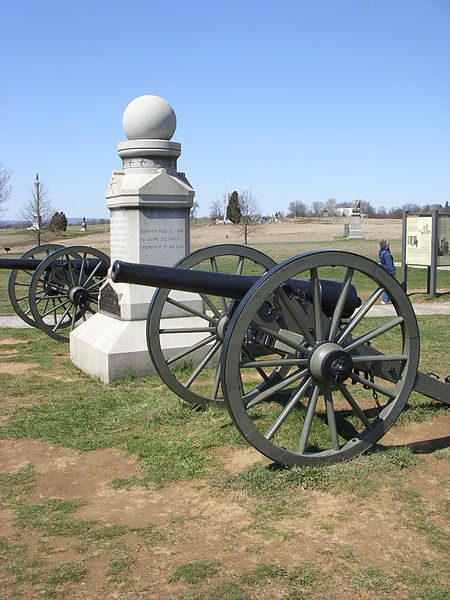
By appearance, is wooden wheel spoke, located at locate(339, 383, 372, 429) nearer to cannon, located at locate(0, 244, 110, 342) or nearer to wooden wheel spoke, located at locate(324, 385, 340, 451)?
wooden wheel spoke, located at locate(324, 385, 340, 451)

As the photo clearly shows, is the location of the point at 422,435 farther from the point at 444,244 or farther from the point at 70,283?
the point at 444,244

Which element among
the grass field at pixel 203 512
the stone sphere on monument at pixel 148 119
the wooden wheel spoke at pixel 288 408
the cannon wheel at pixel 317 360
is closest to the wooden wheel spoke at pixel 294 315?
the cannon wheel at pixel 317 360

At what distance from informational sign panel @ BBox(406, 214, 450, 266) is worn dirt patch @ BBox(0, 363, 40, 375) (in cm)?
1041

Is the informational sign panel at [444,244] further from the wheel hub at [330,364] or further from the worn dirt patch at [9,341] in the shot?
the wheel hub at [330,364]

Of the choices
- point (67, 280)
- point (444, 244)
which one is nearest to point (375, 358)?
point (67, 280)

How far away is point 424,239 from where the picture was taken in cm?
1686

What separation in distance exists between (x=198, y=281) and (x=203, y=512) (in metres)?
1.81

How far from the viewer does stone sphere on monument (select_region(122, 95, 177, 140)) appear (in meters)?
9.10

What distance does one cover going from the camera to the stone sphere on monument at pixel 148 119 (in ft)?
29.9

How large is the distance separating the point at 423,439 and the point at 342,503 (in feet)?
5.39

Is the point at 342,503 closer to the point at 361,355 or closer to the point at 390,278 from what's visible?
the point at 361,355

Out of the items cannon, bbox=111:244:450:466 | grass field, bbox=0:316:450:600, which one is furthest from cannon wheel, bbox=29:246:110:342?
cannon, bbox=111:244:450:466

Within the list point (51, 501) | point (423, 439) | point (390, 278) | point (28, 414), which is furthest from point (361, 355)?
point (28, 414)

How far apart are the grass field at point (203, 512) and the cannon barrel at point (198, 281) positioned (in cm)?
131
